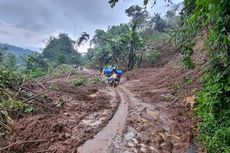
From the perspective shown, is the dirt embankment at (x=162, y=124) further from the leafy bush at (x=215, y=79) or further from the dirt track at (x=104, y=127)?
the leafy bush at (x=215, y=79)

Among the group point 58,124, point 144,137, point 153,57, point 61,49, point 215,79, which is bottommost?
point 144,137

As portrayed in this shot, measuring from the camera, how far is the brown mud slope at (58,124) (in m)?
6.36

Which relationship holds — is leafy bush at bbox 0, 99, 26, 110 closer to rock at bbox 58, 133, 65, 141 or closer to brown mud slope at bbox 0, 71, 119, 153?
brown mud slope at bbox 0, 71, 119, 153

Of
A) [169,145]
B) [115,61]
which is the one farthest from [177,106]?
[115,61]

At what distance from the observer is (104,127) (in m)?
8.46

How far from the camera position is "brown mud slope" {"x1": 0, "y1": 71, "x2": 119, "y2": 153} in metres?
6.36

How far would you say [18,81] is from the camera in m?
11.4

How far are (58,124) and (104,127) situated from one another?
55.3 inches

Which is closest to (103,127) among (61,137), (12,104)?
(61,137)

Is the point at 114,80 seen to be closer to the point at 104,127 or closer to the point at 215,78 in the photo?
the point at 104,127

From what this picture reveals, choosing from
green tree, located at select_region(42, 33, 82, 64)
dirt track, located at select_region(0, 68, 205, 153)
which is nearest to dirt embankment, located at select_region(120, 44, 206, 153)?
dirt track, located at select_region(0, 68, 205, 153)

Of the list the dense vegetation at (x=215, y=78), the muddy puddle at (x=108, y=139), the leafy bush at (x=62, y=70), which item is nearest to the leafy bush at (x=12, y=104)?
the muddy puddle at (x=108, y=139)

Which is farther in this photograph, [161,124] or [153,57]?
[153,57]

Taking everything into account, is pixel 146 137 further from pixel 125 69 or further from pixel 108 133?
pixel 125 69
